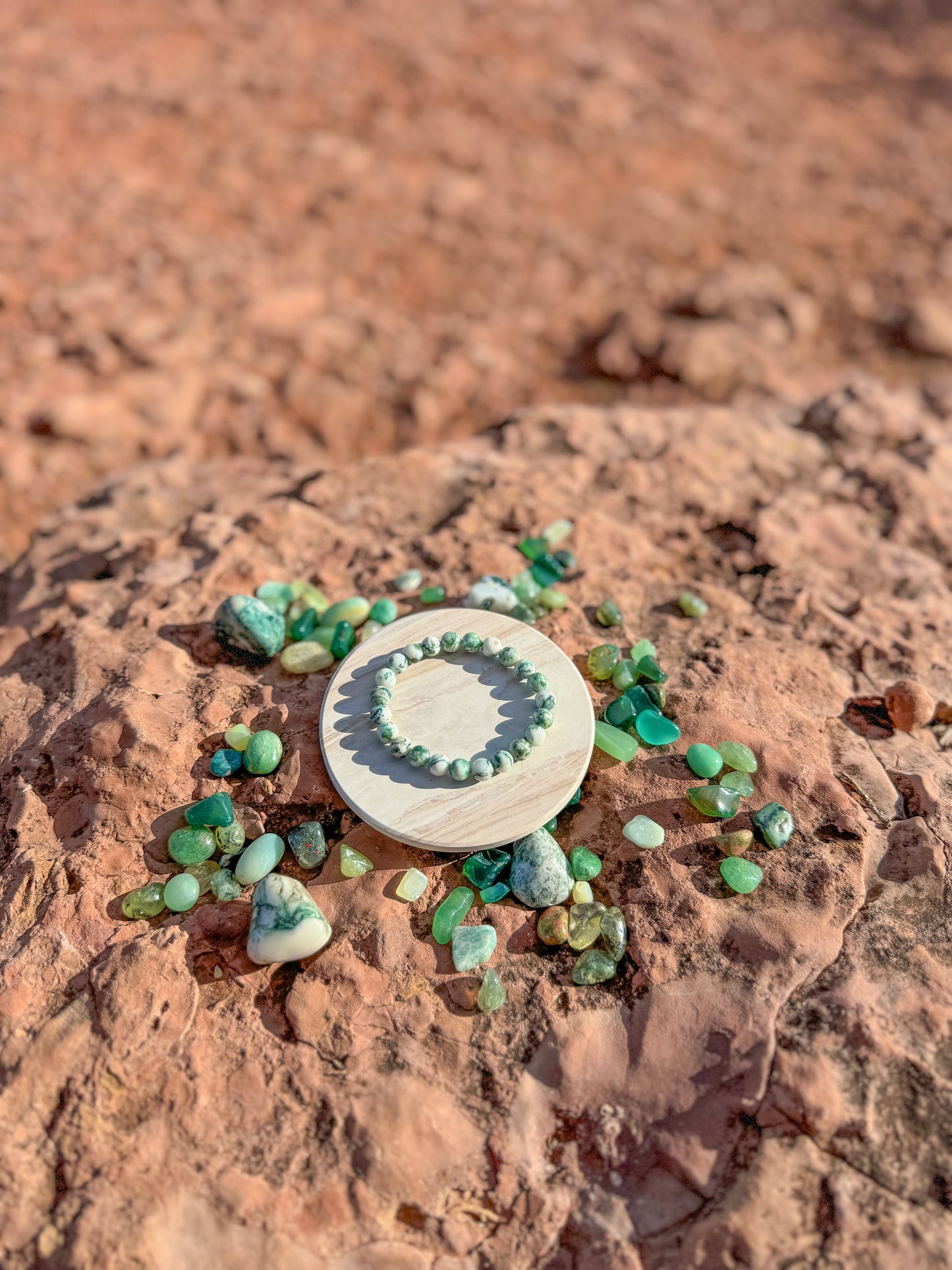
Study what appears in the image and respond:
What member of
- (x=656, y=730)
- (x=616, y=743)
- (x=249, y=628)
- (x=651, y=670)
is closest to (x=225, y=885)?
(x=249, y=628)

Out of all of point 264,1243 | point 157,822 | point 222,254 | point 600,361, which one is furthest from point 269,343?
point 264,1243

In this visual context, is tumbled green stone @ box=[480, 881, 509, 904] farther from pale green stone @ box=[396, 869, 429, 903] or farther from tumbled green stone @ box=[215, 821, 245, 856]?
tumbled green stone @ box=[215, 821, 245, 856]

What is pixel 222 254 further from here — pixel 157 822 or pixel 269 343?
pixel 157 822

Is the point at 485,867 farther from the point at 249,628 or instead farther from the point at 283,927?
the point at 249,628

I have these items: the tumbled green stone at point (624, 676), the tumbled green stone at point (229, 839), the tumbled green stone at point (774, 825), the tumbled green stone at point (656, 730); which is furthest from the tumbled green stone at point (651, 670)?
the tumbled green stone at point (229, 839)

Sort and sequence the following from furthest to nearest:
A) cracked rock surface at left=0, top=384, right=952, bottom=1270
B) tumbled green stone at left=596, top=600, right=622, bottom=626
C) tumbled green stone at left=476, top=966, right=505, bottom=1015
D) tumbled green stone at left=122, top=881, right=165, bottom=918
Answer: tumbled green stone at left=596, top=600, right=622, bottom=626, tumbled green stone at left=122, top=881, right=165, bottom=918, tumbled green stone at left=476, top=966, right=505, bottom=1015, cracked rock surface at left=0, top=384, right=952, bottom=1270

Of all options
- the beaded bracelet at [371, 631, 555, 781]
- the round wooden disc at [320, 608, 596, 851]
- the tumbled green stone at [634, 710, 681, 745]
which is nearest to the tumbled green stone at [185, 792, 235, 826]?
the round wooden disc at [320, 608, 596, 851]
